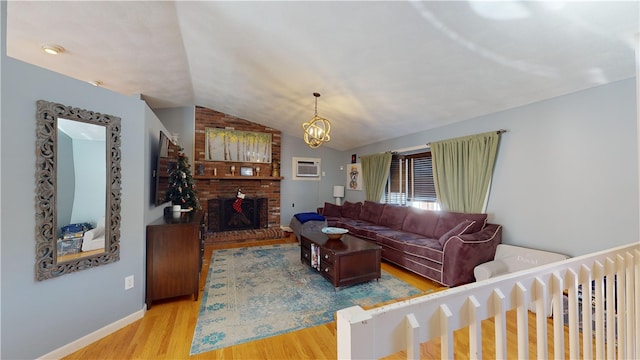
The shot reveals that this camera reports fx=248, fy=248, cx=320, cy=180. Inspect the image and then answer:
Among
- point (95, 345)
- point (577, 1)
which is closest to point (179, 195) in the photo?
point (95, 345)

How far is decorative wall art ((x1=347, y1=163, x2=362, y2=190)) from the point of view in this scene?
6199 millimetres

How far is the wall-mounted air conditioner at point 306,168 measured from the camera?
20.9 ft

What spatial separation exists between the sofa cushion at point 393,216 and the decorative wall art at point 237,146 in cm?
298

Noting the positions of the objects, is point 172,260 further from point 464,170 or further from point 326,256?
point 464,170

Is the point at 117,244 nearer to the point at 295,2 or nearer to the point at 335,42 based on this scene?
the point at 295,2

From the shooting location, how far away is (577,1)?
157cm

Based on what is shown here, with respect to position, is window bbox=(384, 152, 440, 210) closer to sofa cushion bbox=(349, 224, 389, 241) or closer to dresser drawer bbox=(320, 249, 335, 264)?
sofa cushion bbox=(349, 224, 389, 241)

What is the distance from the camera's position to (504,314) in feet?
2.66

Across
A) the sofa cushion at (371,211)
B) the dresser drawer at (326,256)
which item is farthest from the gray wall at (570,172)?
the dresser drawer at (326,256)

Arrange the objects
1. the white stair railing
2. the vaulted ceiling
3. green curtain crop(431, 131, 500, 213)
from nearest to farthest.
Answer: the white stair railing, the vaulted ceiling, green curtain crop(431, 131, 500, 213)

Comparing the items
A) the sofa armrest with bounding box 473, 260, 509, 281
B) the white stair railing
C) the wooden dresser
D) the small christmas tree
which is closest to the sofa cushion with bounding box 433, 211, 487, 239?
the sofa armrest with bounding box 473, 260, 509, 281

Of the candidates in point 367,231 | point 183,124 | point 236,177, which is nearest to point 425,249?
point 367,231

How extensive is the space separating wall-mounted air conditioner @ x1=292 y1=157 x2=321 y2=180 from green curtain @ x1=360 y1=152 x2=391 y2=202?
126 cm

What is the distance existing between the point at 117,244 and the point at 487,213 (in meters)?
4.28
